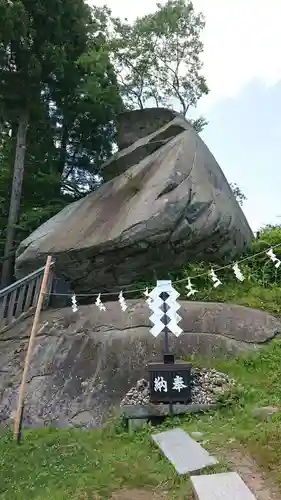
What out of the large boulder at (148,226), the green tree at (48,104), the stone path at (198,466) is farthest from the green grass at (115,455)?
the green tree at (48,104)

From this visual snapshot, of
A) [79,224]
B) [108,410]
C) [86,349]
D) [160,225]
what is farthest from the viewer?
[79,224]

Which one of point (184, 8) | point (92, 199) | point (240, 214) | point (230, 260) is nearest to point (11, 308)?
point (92, 199)

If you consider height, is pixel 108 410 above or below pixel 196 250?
below

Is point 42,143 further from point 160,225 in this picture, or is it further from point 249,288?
point 249,288

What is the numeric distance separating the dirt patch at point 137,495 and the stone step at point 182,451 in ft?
0.94

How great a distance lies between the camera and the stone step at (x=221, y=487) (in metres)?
3.42

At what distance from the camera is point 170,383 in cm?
595

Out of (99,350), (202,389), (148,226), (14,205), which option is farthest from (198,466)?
(14,205)

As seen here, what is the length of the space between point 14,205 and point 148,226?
5.73m

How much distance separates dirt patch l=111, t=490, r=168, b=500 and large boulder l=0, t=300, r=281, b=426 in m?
2.75

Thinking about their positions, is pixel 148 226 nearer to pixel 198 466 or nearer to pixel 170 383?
pixel 170 383

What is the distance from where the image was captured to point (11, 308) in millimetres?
→ 9344

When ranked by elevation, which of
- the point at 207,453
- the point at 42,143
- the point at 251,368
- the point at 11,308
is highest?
the point at 42,143

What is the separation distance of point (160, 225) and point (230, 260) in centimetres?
228
